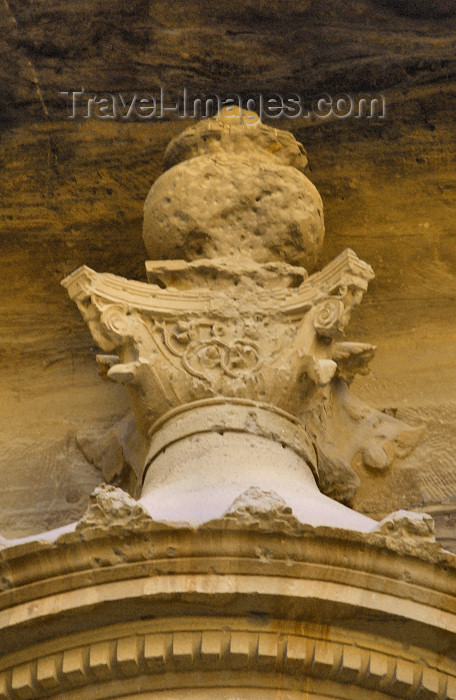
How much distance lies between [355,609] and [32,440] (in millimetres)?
2289

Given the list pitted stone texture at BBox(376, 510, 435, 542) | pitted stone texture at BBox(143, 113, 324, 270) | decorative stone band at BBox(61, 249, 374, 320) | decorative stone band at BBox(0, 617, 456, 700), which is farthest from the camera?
pitted stone texture at BBox(143, 113, 324, 270)

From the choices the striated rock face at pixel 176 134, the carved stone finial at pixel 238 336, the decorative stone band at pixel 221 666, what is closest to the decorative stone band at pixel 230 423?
the carved stone finial at pixel 238 336

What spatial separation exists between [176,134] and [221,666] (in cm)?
289

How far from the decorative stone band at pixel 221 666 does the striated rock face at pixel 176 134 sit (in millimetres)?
2047

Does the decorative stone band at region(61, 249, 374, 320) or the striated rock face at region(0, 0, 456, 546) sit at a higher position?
the striated rock face at region(0, 0, 456, 546)

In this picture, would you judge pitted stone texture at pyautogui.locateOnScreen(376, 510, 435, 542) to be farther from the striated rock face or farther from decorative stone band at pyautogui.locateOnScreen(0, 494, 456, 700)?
the striated rock face

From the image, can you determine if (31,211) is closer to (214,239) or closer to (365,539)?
(214,239)

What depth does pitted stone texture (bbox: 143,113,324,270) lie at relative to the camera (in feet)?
18.1

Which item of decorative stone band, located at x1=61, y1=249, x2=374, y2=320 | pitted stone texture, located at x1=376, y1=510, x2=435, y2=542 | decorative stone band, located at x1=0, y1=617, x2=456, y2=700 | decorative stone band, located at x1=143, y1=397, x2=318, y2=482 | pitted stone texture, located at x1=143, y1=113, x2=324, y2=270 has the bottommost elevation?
decorative stone band, located at x1=0, y1=617, x2=456, y2=700

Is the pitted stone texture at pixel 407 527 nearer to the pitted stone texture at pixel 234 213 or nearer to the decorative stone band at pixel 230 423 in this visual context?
the decorative stone band at pixel 230 423

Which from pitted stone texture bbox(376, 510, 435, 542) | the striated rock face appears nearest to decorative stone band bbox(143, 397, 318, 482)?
pitted stone texture bbox(376, 510, 435, 542)

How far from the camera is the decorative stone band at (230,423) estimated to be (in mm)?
4945

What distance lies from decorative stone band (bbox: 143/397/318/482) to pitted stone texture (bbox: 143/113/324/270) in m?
0.68

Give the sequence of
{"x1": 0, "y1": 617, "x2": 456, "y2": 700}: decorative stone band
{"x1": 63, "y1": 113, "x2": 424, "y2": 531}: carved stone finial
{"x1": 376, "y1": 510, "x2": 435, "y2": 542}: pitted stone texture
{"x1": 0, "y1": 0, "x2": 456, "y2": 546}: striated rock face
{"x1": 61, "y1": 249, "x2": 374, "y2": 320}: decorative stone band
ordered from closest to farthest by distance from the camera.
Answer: {"x1": 0, "y1": 617, "x2": 456, "y2": 700}: decorative stone band
{"x1": 376, "y1": 510, "x2": 435, "y2": 542}: pitted stone texture
{"x1": 63, "y1": 113, "x2": 424, "y2": 531}: carved stone finial
{"x1": 61, "y1": 249, "x2": 374, "y2": 320}: decorative stone band
{"x1": 0, "y1": 0, "x2": 456, "y2": 546}: striated rock face
